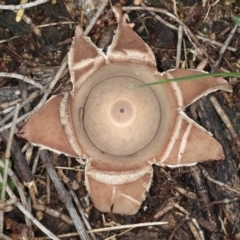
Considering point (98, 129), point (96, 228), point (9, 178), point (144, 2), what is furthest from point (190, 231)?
point (144, 2)

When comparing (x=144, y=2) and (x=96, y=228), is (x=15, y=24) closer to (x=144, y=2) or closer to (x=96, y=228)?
(x=144, y=2)

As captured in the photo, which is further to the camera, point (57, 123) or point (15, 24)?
point (15, 24)

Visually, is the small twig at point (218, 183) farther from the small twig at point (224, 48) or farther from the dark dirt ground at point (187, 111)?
the small twig at point (224, 48)

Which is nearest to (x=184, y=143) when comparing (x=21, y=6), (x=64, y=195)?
(x=64, y=195)

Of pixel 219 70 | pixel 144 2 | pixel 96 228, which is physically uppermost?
pixel 144 2

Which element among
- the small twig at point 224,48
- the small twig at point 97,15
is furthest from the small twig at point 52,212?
the small twig at point 224,48

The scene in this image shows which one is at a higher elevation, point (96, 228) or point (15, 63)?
point (15, 63)

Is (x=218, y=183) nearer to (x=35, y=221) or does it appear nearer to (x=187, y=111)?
(x=187, y=111)
